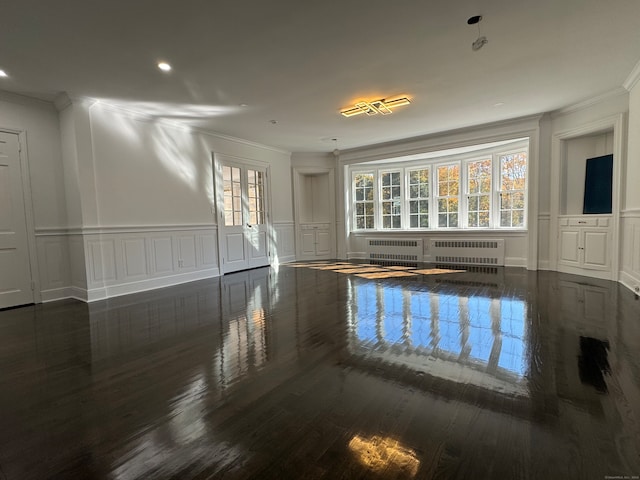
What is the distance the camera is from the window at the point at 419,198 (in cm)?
793

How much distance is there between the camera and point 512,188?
6777mm

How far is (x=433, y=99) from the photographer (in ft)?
16.1

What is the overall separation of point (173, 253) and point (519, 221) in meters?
6.91

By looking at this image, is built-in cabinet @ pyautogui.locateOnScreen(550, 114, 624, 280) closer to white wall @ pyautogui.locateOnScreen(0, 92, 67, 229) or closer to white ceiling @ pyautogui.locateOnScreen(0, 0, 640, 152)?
white ceiling @ pyautogui.locateOnScreen(0, 0, 640, 152)

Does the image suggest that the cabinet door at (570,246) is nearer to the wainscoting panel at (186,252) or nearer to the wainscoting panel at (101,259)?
the wainscoting panel at (186,252)

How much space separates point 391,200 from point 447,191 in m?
1.38

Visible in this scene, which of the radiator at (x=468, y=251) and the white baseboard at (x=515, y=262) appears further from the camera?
the radiator at (x=468, y=251)

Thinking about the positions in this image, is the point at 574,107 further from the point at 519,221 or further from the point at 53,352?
the point at 53,352

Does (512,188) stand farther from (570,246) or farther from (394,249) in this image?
(394,249)

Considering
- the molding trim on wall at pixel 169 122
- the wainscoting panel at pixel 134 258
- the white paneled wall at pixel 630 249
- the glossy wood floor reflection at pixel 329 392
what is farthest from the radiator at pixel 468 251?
the wainscoting panel at pixel 134 258

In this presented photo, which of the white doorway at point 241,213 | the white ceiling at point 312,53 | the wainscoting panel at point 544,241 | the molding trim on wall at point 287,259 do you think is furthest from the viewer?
the molding trim on wall at point 287,259

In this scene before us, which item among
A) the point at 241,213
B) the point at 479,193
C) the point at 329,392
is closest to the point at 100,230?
the point at 241,213

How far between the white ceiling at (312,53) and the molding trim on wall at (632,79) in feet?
0.23

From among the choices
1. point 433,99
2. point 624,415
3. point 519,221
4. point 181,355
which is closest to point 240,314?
point 181,355
